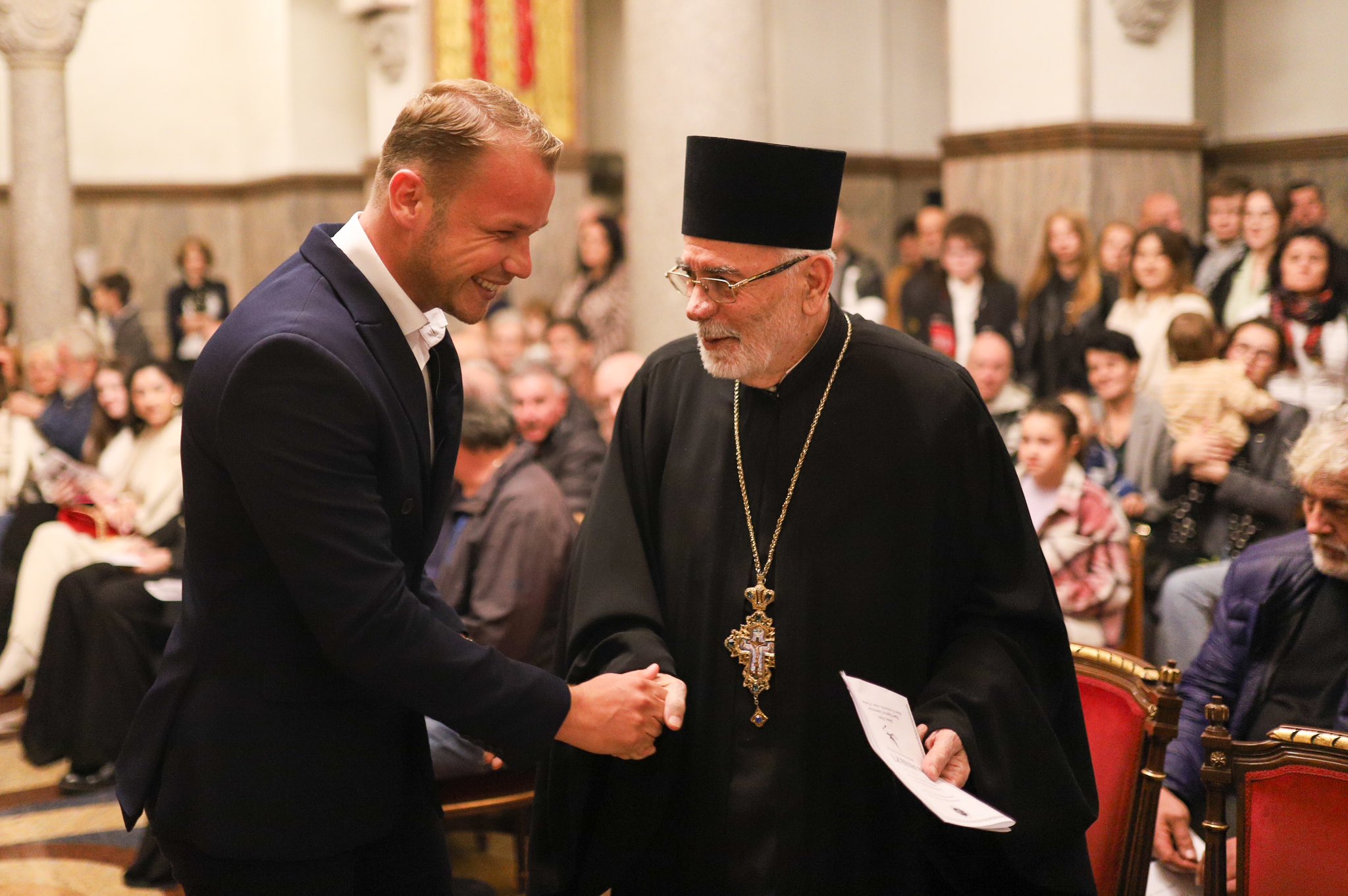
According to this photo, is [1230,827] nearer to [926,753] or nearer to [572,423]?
[926,753]

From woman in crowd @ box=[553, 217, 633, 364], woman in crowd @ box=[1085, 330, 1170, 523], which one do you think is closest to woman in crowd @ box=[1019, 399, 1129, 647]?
woman in crowd @ box=[1085, 330, 1170, 523]

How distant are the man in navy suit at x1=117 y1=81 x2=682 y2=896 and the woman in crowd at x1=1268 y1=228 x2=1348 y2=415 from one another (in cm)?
405

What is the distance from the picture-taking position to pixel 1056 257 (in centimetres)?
668

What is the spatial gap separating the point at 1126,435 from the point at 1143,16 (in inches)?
117

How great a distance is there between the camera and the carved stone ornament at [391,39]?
34.4 feet

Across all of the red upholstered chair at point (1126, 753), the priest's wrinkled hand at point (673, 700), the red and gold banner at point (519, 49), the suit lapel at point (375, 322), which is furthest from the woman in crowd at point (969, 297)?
the suit lapel at point (375, 322)

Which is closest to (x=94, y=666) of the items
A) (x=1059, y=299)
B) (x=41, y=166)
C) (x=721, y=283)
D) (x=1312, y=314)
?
(x=721, y=283)

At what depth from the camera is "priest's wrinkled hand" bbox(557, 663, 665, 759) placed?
2223 millimetres

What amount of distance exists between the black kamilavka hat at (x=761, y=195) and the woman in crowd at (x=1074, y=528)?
2.19 meters

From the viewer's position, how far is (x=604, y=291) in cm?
802

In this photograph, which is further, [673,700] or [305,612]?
[673,700]

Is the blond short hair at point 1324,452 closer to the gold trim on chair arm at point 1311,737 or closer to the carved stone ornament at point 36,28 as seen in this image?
the gold trim on chair arm at point 1311,737

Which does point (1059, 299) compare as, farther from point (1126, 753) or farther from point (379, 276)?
point (379, 276)

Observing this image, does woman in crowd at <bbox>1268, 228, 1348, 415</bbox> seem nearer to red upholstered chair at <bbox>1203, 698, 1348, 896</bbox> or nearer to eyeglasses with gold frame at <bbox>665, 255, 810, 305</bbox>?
red upholstered chair at <bbox>1203, 698, 1348, 896</bbox>
